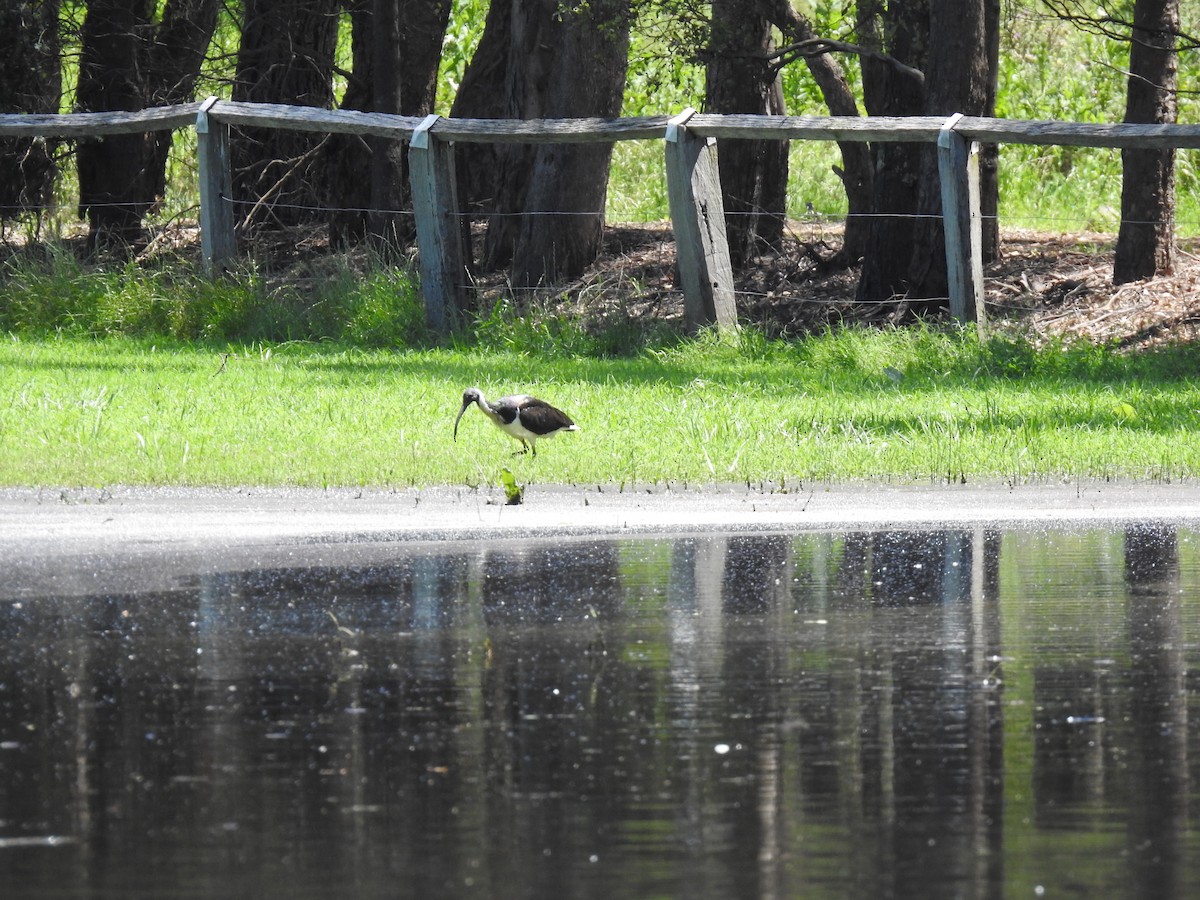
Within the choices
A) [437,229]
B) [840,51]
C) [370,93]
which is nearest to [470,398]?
[437,229]

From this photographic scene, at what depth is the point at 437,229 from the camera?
1756cm

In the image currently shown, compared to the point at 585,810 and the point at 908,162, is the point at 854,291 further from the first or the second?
the point at 585,810

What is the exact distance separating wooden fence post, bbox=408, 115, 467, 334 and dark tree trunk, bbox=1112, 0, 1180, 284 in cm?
582

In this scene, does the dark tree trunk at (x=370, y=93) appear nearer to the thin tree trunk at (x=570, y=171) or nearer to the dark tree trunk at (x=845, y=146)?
the thin tree trunk at (x=570, y=171)

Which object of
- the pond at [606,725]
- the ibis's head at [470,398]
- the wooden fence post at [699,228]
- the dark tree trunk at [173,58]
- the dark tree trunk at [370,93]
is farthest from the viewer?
the dark tree trunk at [173,58]

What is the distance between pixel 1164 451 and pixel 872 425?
1768mm

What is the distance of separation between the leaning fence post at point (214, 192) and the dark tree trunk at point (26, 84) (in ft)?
15.1

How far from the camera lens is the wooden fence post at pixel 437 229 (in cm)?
1755

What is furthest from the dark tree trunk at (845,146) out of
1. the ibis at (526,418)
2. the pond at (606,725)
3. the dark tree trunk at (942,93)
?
the pond at (606,725)

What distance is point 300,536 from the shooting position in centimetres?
890

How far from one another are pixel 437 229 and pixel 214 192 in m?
2.28

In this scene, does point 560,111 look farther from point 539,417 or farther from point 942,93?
point 539,417

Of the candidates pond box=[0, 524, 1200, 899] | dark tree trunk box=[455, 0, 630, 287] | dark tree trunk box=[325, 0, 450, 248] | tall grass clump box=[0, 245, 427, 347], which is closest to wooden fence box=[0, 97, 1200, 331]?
tall grass clump box=[0, 245, 427, 347]

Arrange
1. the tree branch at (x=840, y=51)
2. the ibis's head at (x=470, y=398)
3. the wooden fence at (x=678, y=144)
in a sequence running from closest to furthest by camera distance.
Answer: the ibis's head at (x=470, y=398) < the wooden fence at (x=678, y=144) < the tree branch at (x=840, y=51)
